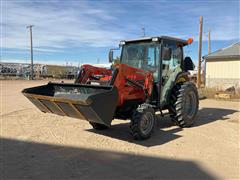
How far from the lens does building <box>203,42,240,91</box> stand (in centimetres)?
2200

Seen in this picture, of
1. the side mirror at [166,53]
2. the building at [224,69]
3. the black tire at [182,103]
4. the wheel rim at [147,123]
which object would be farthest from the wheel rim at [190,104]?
the building at [224,69]

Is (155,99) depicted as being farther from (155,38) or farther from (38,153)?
(38,153)

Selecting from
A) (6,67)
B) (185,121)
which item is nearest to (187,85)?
(185,121)

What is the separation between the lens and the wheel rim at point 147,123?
6.76 metres

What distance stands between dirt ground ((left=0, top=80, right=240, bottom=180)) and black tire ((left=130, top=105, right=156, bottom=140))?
0.64 ft

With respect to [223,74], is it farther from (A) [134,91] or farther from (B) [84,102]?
(B) [84,102]

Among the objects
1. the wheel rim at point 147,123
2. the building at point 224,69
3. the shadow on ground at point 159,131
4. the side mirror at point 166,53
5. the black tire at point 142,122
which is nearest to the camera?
the black tire at point 142,122

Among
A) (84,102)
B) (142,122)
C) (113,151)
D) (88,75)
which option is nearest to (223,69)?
(88,75)

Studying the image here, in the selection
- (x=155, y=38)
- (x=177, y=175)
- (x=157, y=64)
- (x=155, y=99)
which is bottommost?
(x=177, y=175)

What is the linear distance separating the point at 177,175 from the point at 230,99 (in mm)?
13235

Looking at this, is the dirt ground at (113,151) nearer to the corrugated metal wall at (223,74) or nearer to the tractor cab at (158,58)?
the tractor cab at (158,58)

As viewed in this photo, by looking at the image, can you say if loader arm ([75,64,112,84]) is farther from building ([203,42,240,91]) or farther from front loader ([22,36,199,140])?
building ([203,42,240,91])

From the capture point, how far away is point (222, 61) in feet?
75.9

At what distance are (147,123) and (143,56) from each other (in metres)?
2.00
